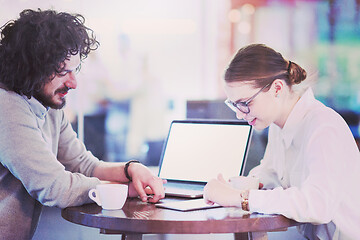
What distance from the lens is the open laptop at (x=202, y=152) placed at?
1.96 meters

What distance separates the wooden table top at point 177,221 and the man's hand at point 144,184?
0.17m

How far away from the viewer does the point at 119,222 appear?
1370 mm

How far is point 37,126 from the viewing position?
1.61 m

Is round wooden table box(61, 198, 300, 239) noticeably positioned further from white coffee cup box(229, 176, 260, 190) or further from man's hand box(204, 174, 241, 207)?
white coffee cup box(229, 176, 260, 190)

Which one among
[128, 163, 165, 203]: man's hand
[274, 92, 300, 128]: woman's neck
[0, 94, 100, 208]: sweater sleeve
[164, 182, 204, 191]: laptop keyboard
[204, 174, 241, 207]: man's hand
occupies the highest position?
[274, 92, 300, 128]: woman's neck

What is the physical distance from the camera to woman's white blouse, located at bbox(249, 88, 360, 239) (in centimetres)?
142

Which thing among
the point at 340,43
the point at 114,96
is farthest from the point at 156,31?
the point at 340,43

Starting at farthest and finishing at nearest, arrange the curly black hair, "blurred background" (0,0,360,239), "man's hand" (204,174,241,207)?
"blurred background" (0,0,360,239), the curly black hair, "man's hand" (204,174,241,207)

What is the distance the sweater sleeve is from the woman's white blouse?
55 centimetres

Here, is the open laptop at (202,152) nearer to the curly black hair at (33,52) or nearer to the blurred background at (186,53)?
the curly black hair at (33,52)

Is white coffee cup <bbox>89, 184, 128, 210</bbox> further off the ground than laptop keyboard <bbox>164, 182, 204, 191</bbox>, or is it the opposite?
white coffee cup <bbox>89, 184, 128, 210</bbox>

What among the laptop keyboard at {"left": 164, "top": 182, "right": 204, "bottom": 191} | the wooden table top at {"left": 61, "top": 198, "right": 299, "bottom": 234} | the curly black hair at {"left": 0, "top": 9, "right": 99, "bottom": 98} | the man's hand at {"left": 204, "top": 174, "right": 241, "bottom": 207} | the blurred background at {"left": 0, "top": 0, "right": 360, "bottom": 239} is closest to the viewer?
the wooden table top at {"left": 61, "top": 198, "right": 299, "bottom": 234}

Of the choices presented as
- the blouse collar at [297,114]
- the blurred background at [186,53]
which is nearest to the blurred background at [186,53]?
the blurred background at [186,53]

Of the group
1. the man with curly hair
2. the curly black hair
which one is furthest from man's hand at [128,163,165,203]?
the curly black hair
